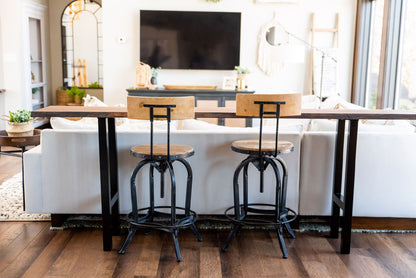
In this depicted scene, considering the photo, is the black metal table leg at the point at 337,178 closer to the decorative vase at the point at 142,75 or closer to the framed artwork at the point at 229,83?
the framed artwork at the point at 229,83

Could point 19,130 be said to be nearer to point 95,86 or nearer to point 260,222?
point 260,222

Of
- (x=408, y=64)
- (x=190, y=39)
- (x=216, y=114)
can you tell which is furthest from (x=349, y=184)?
(x=190, y=39)

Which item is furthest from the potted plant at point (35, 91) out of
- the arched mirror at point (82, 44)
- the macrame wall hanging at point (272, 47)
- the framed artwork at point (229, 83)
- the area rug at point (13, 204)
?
the macrame wall hanging at point (272, 47)

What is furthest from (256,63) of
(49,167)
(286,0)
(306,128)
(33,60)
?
(49,167)

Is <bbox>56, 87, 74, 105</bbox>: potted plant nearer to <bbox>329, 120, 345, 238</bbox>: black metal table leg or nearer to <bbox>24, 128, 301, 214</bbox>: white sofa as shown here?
<bbox>24, 128, 301, 214</bbox>: white sofa

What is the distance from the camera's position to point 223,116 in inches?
104

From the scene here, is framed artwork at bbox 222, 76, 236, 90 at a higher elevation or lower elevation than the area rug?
higher

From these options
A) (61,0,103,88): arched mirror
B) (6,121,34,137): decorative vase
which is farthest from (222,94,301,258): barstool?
(61,0,103,88): arched mirror

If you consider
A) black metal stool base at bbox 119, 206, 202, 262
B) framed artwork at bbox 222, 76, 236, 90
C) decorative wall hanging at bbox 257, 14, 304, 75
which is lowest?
black metal stool base at bbox 119, 206, 202, 262

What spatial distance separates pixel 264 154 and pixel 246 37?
436 centimetres

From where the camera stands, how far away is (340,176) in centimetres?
311

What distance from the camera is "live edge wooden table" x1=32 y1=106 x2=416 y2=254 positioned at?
105 inches

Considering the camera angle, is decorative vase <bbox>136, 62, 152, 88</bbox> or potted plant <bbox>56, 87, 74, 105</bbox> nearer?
decorative vase <bbox>136, 62, 152, 88</bbox>

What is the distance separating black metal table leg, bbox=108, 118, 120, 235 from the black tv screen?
156 inches
